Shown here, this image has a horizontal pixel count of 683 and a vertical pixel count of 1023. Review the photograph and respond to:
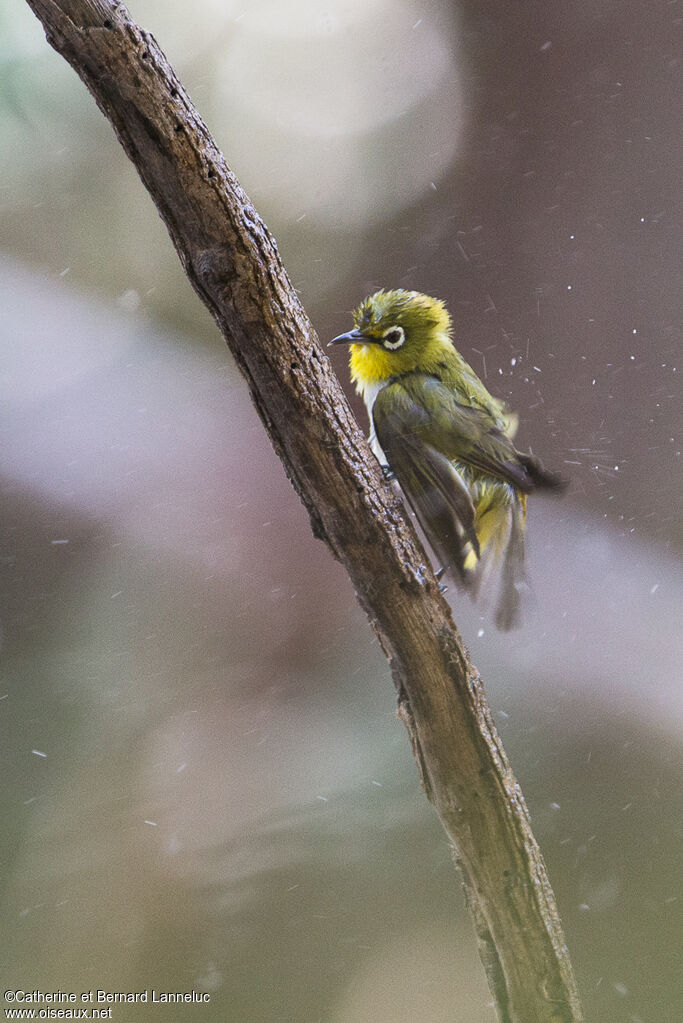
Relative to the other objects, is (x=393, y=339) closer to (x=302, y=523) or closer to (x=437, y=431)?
(x=437, y=431)

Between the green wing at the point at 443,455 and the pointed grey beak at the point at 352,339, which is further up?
the pointed grey beak at the point at 352,339

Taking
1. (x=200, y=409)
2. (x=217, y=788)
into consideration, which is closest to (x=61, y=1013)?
(x=217, y=788)

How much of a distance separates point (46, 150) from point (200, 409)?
10.5 inches

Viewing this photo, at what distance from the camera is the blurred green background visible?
0.63 m

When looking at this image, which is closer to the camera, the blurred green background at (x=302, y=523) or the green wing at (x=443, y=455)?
the green wing at (x=443, y=455)

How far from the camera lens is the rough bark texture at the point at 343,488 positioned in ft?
1.41

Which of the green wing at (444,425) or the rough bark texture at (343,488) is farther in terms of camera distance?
the green wing at (444,425)

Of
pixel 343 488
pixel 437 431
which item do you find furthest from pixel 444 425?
pixel 343 488

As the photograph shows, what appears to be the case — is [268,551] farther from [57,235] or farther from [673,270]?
[673,270]

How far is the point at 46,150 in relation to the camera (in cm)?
64

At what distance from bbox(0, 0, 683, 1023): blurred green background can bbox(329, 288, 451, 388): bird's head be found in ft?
0.22

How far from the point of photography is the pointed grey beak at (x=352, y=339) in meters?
0.54

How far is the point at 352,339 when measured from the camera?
541 millimetres

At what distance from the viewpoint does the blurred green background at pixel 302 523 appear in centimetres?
63
